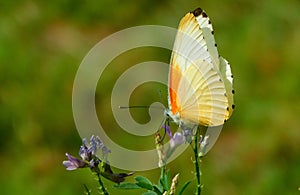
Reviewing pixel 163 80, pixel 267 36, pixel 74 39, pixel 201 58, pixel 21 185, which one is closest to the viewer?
pixel 201 58

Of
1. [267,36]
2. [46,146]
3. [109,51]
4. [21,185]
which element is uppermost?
[109,51]

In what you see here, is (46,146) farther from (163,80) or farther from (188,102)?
(188,102)

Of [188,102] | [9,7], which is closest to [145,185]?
[188,102]

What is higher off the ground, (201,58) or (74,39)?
(74,39)

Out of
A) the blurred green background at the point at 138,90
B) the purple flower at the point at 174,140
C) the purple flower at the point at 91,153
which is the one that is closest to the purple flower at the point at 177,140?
the purple flower at the point at 174,140

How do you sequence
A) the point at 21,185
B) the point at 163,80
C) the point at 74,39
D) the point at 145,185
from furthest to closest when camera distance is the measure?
the point at 74,39 < the point at 163,80 < the point at 21,185 < the point at 145,185

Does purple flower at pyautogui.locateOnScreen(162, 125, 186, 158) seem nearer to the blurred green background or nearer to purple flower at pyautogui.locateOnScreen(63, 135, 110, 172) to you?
purple flower at pyautogui.locateOnScreen(63, 135, 110, 172)

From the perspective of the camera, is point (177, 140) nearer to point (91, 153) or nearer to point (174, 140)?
point (174, 140)
